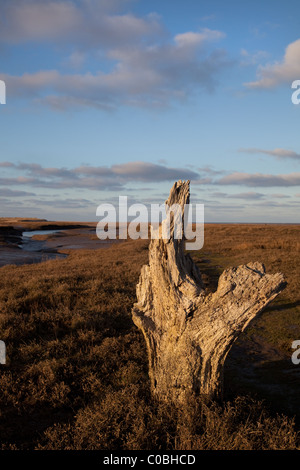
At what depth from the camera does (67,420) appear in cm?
508

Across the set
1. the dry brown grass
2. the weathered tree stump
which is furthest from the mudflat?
the weathered tree stump

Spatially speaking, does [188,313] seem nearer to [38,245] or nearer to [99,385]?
[99,385]

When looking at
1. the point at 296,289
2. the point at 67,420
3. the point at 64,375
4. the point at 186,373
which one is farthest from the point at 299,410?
the point at 296,289

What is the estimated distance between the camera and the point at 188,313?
5176 millimetres

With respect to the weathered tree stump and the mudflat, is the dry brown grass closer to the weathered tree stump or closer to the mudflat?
the weathered tree stump

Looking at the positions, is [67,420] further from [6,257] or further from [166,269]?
[6,257]

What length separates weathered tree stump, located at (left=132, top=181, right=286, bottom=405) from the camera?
4695 mm

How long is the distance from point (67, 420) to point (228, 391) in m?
2.87

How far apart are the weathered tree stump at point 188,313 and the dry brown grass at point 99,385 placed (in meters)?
0.46

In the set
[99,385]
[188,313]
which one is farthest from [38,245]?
[188,313]

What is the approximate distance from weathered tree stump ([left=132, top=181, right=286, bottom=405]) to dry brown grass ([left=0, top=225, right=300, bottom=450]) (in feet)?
1.50

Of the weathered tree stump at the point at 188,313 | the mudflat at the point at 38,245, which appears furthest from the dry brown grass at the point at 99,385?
the mudflat at the point at 38,245

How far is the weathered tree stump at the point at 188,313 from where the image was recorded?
15.4 feet

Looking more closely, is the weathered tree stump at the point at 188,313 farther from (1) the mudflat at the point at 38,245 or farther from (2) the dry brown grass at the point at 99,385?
(1) the mudflat at the point at 38,245
